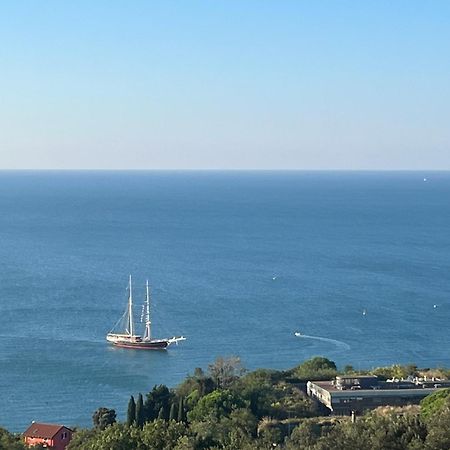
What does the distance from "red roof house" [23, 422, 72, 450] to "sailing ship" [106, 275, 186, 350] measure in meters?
13.9

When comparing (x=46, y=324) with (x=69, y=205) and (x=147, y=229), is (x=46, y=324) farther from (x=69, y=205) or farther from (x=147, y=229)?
(x=69, y=205)

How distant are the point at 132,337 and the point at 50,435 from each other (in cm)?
1526

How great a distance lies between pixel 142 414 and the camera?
2139 centimetres

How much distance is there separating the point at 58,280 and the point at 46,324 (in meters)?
11.3

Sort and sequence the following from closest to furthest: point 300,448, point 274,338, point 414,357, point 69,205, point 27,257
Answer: point 300,448 → point 414,357 → point 274,338 → point 27,257 → point 69,205

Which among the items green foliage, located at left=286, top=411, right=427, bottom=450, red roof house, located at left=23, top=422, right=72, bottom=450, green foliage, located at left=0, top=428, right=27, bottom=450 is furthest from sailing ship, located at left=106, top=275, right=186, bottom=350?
green foliage, located at left=286, top=411, right=427, bottom=450

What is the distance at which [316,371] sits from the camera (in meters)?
25.9

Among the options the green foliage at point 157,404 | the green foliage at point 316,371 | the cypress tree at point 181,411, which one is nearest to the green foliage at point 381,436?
the cypress tree at point 181,411

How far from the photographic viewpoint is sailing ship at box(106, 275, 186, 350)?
118ft

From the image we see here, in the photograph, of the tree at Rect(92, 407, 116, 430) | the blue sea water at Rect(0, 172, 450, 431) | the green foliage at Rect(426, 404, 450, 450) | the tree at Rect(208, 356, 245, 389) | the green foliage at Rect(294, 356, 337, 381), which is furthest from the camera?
the blue sea water at Rect(0, 172, 450, 431)

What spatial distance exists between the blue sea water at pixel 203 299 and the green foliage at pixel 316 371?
4.83 m

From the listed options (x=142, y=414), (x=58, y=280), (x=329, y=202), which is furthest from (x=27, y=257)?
(x=329, y=202)

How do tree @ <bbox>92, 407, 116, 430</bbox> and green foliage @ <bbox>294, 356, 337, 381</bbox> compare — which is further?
green foliage @ <bbox>294, 356, 337, 381</bbox>

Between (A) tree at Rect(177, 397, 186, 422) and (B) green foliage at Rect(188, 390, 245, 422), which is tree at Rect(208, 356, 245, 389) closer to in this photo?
(B) green foliage at Rect(188, 390, 245, 422)
